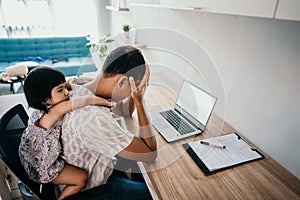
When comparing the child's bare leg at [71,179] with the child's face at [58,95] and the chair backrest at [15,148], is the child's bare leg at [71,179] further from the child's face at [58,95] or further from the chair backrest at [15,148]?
the child's face at [58,95]

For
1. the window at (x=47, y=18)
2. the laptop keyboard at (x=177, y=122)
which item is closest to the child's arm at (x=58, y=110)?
the laptop keyboard at (x=177, y=122)

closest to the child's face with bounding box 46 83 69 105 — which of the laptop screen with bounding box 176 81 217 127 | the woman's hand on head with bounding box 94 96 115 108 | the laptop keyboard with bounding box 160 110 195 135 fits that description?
the woman's hand on head with bounding box 94 96 115 108

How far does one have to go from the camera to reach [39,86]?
84 centimetres

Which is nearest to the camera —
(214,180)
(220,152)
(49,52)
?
(214,180)

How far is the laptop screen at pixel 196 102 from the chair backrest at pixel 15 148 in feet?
2.78

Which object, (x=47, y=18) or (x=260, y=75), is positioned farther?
(x=47, y=18)

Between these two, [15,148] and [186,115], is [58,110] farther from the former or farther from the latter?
[186,115]

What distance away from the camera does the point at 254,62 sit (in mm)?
1004

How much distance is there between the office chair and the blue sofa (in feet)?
9.41

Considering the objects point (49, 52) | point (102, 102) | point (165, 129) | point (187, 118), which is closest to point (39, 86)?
point (102, 102)

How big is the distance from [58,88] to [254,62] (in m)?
0.95

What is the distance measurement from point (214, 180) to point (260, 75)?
1.81 ft

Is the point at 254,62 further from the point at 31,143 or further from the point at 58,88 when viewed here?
the point at 31,143

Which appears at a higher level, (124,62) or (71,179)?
(124,62)
